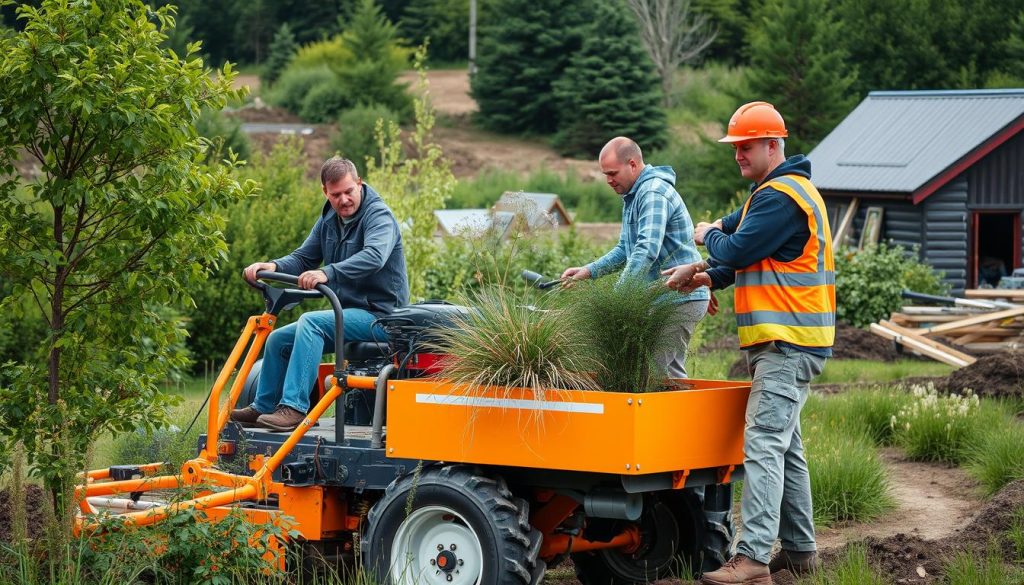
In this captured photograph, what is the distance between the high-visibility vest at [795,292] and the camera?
6.16 metres

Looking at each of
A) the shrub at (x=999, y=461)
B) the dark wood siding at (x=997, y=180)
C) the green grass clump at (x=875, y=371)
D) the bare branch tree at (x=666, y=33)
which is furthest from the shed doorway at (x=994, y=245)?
the bare branch tree at (x=666, y=33)

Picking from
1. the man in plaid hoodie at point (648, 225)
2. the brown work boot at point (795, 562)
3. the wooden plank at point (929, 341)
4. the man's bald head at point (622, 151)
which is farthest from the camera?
the wooden plank at point (929, 341)

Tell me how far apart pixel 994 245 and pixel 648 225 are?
18.9 metres

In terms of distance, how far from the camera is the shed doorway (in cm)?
2256

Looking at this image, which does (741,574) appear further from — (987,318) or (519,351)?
(987,318)

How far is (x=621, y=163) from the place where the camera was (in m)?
7.71

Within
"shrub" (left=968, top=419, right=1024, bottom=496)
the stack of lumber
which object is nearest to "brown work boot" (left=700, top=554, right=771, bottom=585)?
"shrub" (left=968, top=419, right=1024, bottom=496)

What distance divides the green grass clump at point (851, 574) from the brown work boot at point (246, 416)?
2.95 metres

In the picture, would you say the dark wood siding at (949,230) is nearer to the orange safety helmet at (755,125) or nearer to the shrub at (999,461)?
the shrub at (999,461)

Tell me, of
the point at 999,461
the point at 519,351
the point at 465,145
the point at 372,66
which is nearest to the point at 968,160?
the point at 999,461

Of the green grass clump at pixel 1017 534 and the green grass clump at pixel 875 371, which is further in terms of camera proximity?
the green grass clump at pixel 875 371

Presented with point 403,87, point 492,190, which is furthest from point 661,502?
point 403,87

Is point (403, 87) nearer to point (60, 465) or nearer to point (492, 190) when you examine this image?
point (492, 190)

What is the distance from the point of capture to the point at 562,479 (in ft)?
19.9
